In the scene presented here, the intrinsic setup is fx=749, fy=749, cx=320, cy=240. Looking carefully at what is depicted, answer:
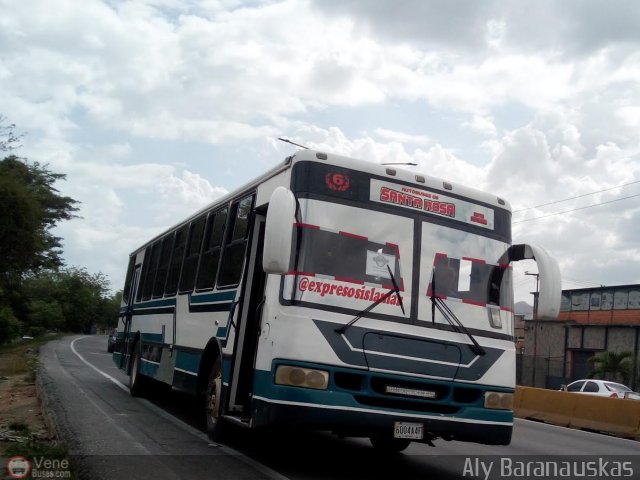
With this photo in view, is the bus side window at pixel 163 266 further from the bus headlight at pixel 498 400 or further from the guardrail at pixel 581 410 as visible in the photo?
the guardrail at pixel 581 410

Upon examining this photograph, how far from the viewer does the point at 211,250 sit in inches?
428

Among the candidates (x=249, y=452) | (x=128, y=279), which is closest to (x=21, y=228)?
(x=128, y=279)

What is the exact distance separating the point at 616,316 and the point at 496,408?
137ft

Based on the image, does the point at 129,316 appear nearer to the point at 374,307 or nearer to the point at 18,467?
the point at 18,467

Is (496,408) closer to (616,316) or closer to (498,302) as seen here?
(498,302)

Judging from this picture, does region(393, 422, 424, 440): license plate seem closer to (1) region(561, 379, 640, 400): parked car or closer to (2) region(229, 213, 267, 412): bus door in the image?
(2) region(229, 213, 267, 412): bus door

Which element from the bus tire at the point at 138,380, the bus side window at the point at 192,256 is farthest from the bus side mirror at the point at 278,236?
the bus tire at the point at 138,380

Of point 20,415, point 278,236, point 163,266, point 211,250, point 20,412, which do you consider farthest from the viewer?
point 163,266

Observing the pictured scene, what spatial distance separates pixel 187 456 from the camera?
8.74 m

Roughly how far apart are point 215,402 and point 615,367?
97.1 ft

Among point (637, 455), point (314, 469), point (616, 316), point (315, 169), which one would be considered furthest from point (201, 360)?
point (616, 316)

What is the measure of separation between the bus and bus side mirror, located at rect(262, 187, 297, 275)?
10mm

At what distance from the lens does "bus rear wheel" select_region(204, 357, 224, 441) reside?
30.0ft

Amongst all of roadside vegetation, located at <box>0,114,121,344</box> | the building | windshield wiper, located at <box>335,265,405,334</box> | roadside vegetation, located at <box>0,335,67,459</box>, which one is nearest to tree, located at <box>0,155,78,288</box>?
roadside vegetation, located at <box>0,114,121,344</box>
